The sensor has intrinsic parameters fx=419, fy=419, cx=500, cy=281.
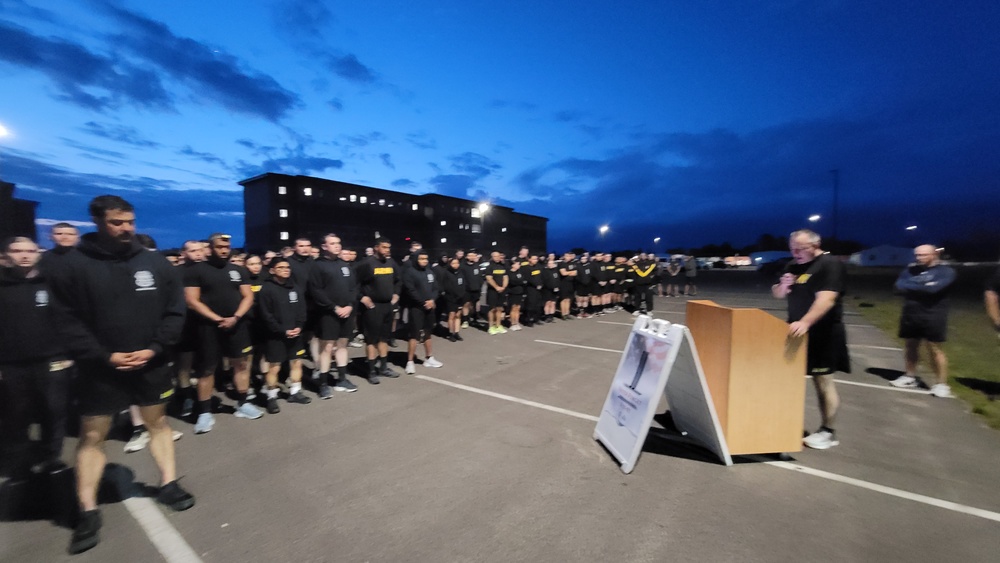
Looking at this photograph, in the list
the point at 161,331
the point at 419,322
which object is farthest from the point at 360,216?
the point at 161,331

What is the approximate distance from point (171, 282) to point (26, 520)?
2.02 meters

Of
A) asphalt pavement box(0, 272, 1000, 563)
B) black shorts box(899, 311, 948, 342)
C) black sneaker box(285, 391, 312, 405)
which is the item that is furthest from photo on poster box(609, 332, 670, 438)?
black shorts box(899, 311, 948, 342)

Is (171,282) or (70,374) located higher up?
(171,282)

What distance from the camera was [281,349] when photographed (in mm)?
5430

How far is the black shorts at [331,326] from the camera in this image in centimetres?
594

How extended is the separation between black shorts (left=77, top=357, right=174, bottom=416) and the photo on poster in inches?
150

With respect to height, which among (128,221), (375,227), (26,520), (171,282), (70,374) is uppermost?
(375,227)

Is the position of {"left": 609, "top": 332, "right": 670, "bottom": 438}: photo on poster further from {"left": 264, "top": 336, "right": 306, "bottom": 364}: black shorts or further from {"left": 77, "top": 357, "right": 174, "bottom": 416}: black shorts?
{"left": 264, "top": 336, "right": 306, "bottom": 364}: black shorts

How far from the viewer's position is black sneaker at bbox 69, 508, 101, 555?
2732mm

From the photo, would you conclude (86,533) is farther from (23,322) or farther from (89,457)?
(23,322)

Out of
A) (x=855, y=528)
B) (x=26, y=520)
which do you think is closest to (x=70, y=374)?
(x=26, y=520)

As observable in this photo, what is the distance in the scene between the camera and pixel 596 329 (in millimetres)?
11289

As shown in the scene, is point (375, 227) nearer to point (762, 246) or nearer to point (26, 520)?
point (26, 520)

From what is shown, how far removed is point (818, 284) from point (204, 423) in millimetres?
6557
